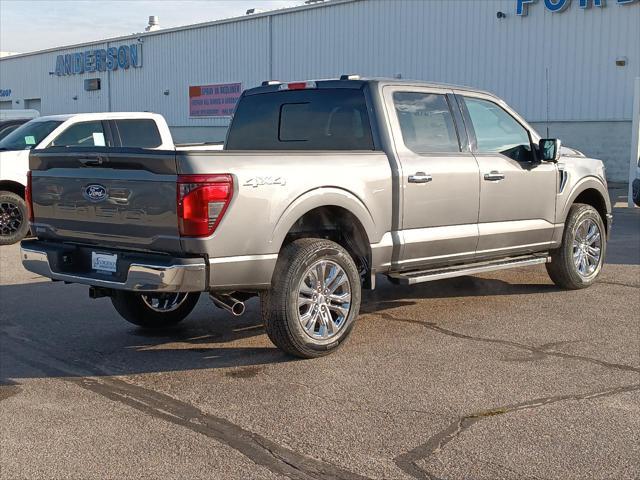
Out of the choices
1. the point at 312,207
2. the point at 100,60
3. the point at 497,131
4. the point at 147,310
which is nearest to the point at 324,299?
the point at 312,207

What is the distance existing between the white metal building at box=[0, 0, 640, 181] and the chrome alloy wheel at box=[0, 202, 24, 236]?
30.8 feet

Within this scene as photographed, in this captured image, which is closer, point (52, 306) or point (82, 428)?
point (82, 428)

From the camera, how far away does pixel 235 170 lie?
5871 mm

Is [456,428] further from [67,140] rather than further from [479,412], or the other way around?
[67,140]

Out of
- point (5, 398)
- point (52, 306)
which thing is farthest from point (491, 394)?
point (52, 306)

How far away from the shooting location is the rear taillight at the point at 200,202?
573cm

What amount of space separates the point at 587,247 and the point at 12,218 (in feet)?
26.8

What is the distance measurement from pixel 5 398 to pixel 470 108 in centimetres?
458

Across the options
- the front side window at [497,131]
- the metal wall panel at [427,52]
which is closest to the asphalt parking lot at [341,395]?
the front side window at [497,131]

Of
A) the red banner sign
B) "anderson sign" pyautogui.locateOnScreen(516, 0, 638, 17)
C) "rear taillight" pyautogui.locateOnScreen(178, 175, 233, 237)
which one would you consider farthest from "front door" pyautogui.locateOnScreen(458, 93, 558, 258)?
the red banner sign

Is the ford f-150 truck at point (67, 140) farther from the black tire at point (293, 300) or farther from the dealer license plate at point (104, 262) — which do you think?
the black tire at point (293, 300)

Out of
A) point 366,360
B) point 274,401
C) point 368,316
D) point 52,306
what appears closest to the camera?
point 274,401

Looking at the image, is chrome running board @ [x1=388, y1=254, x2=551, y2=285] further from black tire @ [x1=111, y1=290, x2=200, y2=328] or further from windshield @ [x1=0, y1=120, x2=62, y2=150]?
windshield @ [x1=0, y1=120, x2=62, y2=150]

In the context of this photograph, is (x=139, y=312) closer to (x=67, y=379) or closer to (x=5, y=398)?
(x=67, y=379)
